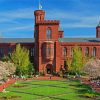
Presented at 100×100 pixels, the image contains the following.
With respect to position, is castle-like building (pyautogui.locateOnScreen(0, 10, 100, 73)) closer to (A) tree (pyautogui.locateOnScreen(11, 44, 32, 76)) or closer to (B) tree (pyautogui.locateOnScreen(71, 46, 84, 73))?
(A) tree (pyautogui.locateOnScreen(11, 44, 32, 76))

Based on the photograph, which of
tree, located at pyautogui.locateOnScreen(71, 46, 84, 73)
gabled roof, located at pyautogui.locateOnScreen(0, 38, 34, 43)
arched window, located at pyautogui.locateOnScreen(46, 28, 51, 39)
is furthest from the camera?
gabled roof, located at pyautogui.locateOnScreen(0, 38, 34, 43)

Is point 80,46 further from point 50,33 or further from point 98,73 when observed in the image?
point 98,73

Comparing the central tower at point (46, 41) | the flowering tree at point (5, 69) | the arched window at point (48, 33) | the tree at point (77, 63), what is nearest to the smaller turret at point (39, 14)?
the central tower at point (46, 41)

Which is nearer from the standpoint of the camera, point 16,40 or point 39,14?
point 39,14

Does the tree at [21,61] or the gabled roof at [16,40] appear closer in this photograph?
the tree at [21,61]

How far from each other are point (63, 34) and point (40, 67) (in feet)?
82.5

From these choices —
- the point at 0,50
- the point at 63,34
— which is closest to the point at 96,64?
the point at 0,50

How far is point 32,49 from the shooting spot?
8762 centimetres

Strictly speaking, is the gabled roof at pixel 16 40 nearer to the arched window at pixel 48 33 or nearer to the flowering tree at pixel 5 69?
the arched window at pixel 48 33

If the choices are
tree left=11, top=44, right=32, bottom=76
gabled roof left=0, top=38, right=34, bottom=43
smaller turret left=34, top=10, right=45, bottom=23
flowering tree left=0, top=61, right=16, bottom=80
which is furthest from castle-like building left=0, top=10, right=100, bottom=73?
flowering tree left=0, top=61, right=16, bottom=80

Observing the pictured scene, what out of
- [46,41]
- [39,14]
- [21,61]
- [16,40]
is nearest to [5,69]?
[21,61]

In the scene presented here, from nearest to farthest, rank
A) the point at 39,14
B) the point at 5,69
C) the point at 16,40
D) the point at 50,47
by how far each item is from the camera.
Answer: the point at 5,69, the point at 50,47, the point at 39,14, the point at 16,40

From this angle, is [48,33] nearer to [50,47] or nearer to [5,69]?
[50,47]

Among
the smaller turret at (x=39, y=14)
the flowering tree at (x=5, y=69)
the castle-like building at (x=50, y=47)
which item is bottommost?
the flowering tree at (x=5, y=69)
